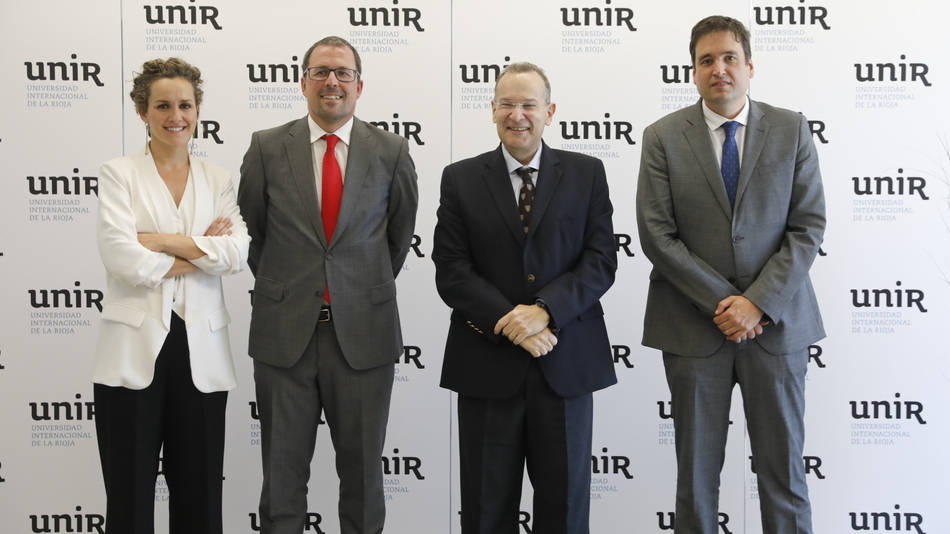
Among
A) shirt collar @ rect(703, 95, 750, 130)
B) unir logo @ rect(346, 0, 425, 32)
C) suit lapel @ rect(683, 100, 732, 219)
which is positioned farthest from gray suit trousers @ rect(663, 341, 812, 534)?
unir logo @ rect(346, 0, 425, 32)

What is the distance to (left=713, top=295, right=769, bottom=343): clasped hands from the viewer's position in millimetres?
2598

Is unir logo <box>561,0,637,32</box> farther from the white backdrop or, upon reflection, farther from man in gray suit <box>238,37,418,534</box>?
man in gray suit <box>238,37,418,534</box>

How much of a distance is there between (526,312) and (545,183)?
440 mm

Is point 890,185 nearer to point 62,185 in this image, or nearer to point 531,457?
point 531,457

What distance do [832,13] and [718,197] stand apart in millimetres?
1628

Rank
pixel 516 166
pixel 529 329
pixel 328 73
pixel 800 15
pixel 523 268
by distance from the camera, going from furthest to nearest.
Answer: pixel 800 15
pixel 328 73
pixel 516 166
pixel 523 268
pixel 529 329

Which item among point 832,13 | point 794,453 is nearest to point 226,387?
point 794,453

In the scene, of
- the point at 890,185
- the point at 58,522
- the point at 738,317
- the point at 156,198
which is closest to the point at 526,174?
the point at 738,317

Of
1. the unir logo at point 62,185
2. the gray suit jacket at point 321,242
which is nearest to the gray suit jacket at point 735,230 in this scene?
the gray suit jacket at point 321,242

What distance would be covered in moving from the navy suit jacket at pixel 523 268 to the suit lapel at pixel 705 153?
13.2 inches

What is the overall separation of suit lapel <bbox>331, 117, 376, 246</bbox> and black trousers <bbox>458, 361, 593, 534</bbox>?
750mm

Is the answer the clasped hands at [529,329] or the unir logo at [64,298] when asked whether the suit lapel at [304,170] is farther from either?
the unir logo at [64,298]

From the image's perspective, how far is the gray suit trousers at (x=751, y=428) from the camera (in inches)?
105

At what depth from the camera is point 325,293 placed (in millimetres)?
2809
